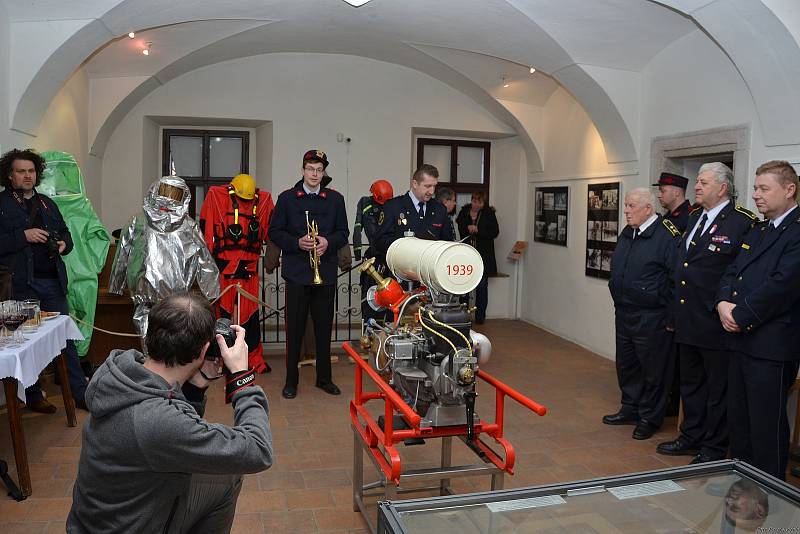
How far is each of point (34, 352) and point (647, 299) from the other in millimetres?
3556

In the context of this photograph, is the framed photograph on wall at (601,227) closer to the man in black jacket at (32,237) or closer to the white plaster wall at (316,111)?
the white plaster wall at (316,111)

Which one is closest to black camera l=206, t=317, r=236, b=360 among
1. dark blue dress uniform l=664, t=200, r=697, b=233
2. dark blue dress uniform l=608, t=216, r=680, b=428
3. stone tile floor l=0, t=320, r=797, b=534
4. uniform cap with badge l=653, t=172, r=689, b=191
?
stone tile floor l=0, t=320, r=797, b=534

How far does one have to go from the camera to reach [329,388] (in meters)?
5.34

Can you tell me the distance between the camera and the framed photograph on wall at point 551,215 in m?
7.94

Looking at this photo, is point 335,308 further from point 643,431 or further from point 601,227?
point 643,431

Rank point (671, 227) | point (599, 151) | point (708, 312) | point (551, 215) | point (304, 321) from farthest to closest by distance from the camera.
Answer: point (551, 215)
point (599, 151)
point (304, 321)
point (671, 227)
point (708, 312)

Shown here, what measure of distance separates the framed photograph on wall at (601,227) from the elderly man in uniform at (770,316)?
10.8ft

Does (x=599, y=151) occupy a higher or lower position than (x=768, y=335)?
higher

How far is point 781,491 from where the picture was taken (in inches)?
63.5

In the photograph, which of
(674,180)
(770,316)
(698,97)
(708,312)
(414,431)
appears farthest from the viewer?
(698,97)

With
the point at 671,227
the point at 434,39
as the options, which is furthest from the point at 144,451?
the point at 434,39

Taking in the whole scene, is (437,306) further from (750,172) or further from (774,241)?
(750,172)

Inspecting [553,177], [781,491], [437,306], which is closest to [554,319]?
[553,177]

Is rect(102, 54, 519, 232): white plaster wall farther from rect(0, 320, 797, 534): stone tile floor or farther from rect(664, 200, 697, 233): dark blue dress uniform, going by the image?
rect(664, 200, 697, 233): dark blue dress uniform
